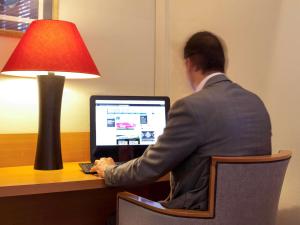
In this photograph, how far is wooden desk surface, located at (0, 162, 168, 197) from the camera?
1389 millimetres

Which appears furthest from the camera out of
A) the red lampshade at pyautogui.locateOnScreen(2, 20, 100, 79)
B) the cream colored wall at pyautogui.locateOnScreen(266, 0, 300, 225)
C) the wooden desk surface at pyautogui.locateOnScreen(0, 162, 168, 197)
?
the cream colored wall at pyautogui.locateOnScreen(266, 0, 300, 225)

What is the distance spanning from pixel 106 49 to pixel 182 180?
1.06m

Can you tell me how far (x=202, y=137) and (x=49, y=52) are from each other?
748 millimetres

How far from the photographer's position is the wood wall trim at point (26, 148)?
1.84 m

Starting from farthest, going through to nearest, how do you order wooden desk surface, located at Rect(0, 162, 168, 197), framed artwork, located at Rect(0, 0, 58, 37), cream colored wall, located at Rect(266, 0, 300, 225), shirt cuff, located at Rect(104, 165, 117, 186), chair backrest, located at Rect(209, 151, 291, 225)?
framed artwork, located at Rect(0, 0, 58, 37) → cream colored wall, located at Rect(266, 0, 300, 225) → shirt cuff, located at Rect(104, 165, 117, 186) → wooden desk surface, located at Rect(0, 162, 168, 197) → chair backrest, located at Rect(209, 151, 291, 225)

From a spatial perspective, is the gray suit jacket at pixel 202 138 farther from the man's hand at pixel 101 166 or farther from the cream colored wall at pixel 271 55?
the cream colored wall at pixel 271 55

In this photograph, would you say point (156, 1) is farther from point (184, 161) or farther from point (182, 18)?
point (184, 161)

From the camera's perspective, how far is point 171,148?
1309mm

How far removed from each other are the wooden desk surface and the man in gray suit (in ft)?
0.48

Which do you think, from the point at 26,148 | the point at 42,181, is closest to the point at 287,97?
the point at 42,181

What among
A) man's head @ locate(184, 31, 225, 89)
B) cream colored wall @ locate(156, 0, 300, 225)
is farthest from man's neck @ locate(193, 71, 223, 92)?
cream colored wall @ locate(156, 0, 300, 225)

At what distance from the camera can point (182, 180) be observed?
1.39 meters

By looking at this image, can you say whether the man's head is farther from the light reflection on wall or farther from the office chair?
the light reflection on wall

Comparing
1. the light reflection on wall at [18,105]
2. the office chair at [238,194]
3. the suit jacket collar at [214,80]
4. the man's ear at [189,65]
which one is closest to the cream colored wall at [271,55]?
the man's ear at [189,65]
